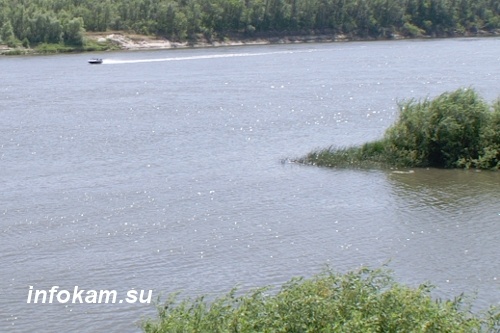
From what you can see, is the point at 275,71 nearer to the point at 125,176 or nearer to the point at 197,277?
the point at 125,176

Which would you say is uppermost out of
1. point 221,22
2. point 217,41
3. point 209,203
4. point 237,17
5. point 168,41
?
point 209,203

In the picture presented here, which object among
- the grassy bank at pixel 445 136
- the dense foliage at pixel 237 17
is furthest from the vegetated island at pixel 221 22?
the grassy bank at pixel 445 136

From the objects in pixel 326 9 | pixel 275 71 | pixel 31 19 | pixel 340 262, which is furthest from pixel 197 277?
pixel 326 9

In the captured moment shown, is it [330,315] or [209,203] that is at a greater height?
[330,315]

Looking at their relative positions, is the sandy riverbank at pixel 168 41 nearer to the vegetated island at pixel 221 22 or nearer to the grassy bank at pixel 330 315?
the vegetated island at pixel 221 22

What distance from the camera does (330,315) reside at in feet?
39.2

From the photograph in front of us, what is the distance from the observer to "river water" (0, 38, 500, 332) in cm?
2019

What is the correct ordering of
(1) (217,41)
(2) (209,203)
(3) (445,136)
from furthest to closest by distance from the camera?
(1) (217,41), (3) (445,136), (2) (209,203)

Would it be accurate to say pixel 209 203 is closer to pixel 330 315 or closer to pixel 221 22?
pixel 330 315

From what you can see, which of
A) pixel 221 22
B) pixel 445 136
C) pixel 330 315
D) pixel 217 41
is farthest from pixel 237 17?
pixel 330 315

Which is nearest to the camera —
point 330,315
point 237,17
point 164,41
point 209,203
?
point 330,315

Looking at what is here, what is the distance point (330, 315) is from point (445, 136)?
21172 millimetres

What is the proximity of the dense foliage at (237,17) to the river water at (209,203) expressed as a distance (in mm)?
45182

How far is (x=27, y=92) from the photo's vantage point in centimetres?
5978
